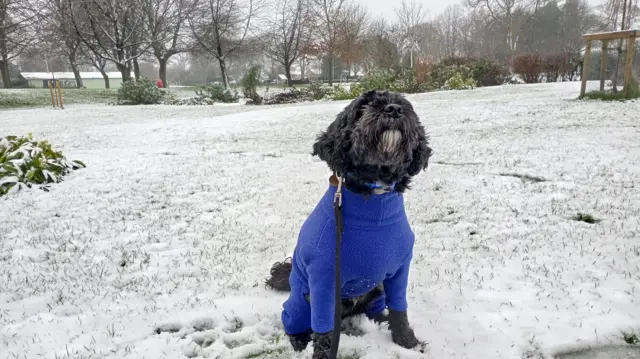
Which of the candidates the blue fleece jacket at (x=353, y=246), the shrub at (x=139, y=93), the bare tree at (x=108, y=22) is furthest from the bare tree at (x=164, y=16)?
the blue fleece jacket at (x=353, y=246)

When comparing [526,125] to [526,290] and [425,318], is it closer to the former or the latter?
[526,290]

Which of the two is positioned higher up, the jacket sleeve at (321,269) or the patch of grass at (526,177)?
the jacket sleeve at (321,269)

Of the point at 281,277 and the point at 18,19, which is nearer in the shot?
the point at 281,277

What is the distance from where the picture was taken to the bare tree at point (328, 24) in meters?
39.4

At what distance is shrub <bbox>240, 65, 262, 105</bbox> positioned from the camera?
22.2 m

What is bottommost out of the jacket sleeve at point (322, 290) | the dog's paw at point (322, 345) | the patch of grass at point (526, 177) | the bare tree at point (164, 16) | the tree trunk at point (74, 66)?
the dog's paw at point (322, 345)

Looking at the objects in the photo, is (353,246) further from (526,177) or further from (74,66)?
(74,66)

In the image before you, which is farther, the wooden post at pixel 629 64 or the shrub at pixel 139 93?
the shrub at pixel 139 93

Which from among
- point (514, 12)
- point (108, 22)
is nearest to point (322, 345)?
point (108, 22)

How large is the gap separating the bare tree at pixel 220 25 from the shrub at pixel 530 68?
20818 mm

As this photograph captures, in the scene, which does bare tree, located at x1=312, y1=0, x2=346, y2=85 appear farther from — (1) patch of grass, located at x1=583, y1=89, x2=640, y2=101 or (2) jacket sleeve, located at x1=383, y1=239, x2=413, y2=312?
(2) jacket sleeve, located at x1=383, y1=239, x2=413, y2=312

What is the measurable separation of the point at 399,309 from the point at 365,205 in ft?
2.42

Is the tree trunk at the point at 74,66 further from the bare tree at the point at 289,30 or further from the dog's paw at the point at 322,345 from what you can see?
the dog's paw at the point at 322,345

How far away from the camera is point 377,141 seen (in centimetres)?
198
